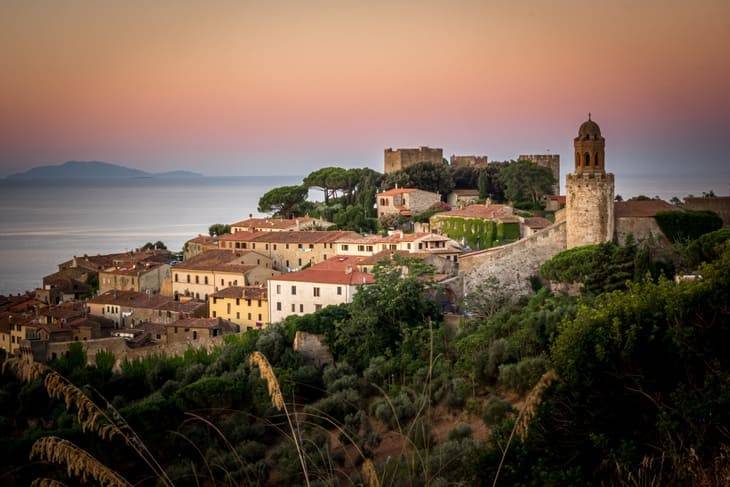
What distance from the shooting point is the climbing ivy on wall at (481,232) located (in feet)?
105

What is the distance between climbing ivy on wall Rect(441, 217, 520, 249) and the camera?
32000 millimetres

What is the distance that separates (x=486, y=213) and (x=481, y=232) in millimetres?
1230

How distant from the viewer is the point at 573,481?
36.1 ft

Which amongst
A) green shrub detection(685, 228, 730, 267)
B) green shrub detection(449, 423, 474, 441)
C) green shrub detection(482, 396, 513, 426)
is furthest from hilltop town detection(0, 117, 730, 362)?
green shrub detection(449, 423, 474, 441)

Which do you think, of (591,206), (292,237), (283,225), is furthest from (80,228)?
(591,206)

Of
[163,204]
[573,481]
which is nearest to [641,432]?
[573,481]

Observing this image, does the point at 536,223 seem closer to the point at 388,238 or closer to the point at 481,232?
the point at 481,232

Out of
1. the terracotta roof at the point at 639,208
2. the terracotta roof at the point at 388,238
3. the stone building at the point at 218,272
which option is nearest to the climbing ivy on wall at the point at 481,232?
the terracotta roof at the point at 388,238

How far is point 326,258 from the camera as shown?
37125 mm

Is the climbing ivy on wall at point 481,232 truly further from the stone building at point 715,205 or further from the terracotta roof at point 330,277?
the stone building at point 715,205

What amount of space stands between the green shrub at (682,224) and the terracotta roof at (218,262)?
59.7 feet

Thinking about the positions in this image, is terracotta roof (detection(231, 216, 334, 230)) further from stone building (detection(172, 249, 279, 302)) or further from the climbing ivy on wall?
the climbing ivy on wall

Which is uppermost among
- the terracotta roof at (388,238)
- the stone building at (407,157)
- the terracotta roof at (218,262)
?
the stone building at (407,157)

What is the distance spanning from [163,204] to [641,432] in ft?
509
